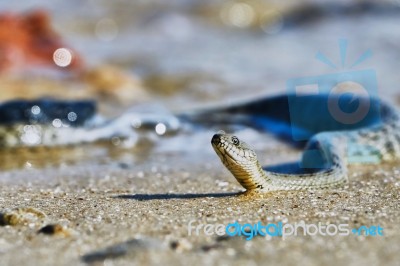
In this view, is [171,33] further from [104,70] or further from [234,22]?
[104,70]

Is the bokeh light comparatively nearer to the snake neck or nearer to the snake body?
the snake body

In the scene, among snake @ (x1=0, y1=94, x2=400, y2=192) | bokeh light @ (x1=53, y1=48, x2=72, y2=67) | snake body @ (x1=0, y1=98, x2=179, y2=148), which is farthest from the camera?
bokeh light @ (x1=53, y1=48, x2=72, y2=67)

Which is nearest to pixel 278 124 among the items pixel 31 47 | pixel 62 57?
pixel 62 57

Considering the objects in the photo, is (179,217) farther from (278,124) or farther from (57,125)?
→ (278,124)

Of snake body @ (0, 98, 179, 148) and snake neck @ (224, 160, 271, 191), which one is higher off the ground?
snake body @ (0, 98, 179, 148)

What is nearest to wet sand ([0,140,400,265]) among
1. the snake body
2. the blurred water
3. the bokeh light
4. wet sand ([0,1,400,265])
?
wet sand ([0,1,400,265])

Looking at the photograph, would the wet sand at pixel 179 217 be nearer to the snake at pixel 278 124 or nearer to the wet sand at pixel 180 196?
the wet sand at pixel 180 196

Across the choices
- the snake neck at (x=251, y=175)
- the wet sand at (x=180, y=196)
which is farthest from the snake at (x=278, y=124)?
the snake neck at (x=251, y=175)
